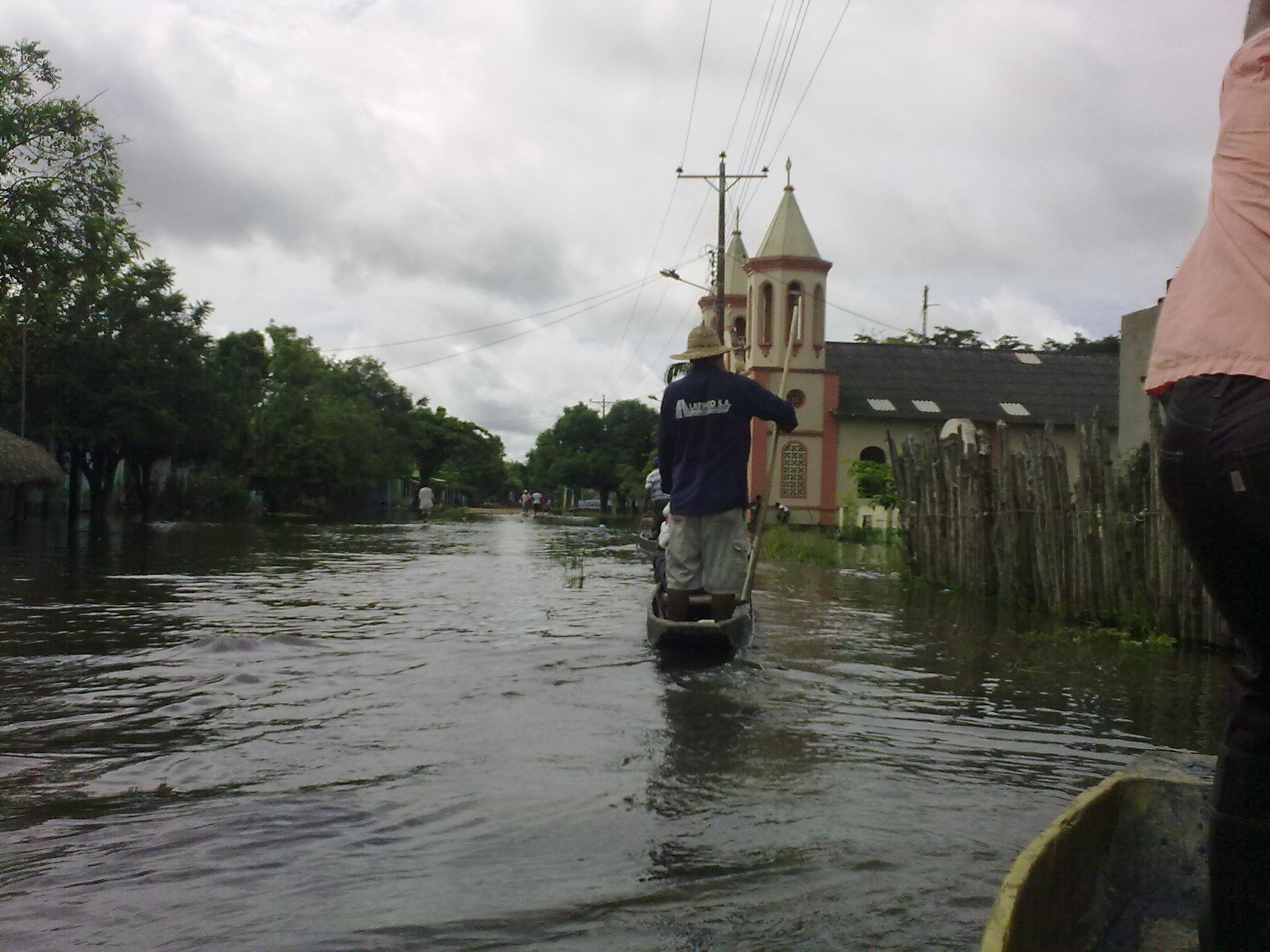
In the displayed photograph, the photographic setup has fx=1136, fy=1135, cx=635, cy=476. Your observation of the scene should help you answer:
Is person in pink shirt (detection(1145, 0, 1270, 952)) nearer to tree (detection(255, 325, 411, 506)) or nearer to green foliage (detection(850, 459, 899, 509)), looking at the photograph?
green foliage (detection(850, 459, 899, 509))

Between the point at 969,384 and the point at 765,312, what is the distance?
9.58 meters

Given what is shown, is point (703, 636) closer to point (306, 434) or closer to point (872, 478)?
point (872, 478)

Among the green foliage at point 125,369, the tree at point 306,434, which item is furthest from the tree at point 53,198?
the tree at point 306,434

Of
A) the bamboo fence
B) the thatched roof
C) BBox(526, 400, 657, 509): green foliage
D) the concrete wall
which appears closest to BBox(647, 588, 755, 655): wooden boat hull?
the bamboo fence

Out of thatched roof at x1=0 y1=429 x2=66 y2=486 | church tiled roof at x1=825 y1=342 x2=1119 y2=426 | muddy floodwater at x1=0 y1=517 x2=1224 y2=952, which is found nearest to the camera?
muddy floodwater at x1=0 y1=517 x2=1224 y2=952

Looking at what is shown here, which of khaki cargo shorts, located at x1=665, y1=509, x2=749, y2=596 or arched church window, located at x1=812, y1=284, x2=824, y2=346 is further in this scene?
arched church window, located at x1=812, y1=284, x2=824, y2=346

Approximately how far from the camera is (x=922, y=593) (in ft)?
41.8

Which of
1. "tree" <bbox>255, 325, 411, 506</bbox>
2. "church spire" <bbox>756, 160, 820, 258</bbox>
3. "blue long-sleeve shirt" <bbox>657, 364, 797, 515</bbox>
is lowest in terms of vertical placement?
"blue long-sleeve shirt" <bbox>657, 364, 797, 515</bbox>

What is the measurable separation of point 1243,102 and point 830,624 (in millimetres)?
7657

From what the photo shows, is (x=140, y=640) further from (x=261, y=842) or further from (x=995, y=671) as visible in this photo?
(x=995, y=671)

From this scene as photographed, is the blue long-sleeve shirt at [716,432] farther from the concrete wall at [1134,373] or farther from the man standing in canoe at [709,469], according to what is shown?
the concrete wall at [1134,373]

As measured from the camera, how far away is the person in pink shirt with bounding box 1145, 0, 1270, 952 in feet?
6.31

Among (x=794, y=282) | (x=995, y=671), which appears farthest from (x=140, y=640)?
(x=794, y=282)

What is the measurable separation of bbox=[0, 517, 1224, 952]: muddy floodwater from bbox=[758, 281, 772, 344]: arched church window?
1259 inches
